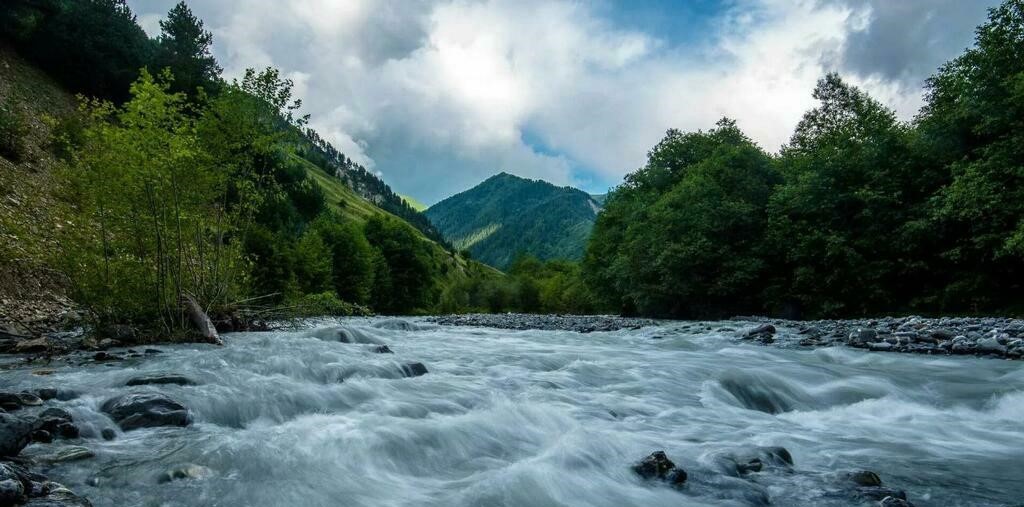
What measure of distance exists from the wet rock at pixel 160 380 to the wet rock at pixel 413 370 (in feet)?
11.8

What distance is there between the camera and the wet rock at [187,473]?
400 centimetres

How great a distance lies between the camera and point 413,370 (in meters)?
10.0

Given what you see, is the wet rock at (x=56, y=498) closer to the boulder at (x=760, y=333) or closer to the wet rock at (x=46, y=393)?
the wet rock at (x=46, y=393)

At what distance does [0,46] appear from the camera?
42469 millimetres

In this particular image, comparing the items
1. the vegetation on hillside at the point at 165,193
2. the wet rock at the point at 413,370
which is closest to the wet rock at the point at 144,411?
the wet rock at the point at 413,370

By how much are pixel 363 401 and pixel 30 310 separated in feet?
47.5

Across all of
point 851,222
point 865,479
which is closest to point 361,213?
point 851,222

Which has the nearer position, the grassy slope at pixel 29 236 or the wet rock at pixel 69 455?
the wet rock at pixel 69 455

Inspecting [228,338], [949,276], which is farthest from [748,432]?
[949,276]

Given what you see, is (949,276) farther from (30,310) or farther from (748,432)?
(30,310)

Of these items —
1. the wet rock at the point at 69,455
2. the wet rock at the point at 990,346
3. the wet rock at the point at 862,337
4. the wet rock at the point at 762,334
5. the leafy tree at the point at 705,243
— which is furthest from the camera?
the leafy tree at the point at 705,243

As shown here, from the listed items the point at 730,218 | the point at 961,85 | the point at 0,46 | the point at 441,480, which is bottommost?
the point at 441,480

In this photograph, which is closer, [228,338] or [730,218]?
[228,338]

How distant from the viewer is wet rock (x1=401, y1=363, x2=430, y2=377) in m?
9.87
